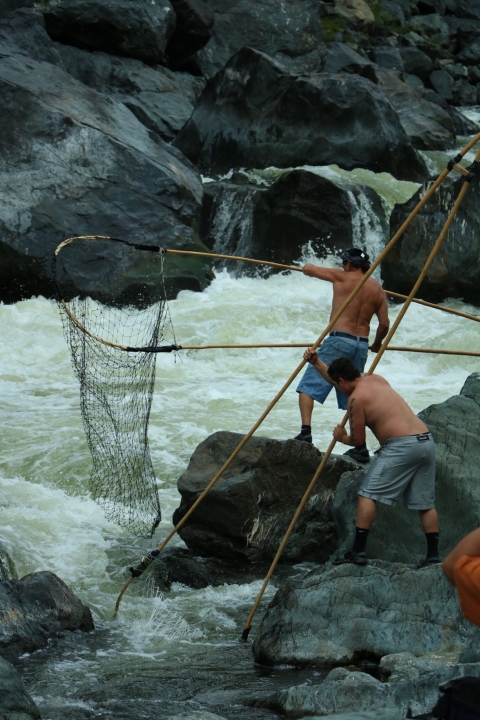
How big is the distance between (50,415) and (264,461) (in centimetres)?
349

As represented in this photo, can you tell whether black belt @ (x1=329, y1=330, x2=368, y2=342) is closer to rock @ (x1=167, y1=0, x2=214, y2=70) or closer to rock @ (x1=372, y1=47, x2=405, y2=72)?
rock @ (x1=167, y1=0, x2=214, y2=70)

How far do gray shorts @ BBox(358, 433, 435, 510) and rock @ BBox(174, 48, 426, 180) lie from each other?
13.8m

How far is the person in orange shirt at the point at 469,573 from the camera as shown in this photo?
8.31 feet

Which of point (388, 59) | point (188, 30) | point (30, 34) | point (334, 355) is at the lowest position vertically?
point (334, 355)

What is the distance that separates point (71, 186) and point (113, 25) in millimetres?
7864

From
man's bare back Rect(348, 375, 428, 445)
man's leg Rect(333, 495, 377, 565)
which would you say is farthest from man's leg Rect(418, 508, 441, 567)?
man's bare back Rect(348, 375, 428, 445)

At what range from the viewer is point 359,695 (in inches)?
164

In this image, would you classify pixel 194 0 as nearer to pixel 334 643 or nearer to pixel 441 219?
pixel 441 219

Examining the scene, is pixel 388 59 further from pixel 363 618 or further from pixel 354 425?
pixel 363 618

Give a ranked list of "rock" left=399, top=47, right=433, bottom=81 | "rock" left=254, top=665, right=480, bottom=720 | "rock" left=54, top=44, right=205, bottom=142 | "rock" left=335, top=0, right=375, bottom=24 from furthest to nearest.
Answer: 1. "rock" left=335, top=0, right=375, bottom=24
2. "rock" left=399, top=47, right=433, bottom=81
3. "rock" left=54, top=44, right=205, bottom=142
4. "rock" left=254, top=665, right=480, bottom=720

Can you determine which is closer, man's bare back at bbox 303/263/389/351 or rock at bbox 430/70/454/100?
man's bare back at bbox 303/263/389/351

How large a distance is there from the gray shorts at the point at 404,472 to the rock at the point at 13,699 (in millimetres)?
1972

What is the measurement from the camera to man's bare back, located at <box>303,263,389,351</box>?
6.89m

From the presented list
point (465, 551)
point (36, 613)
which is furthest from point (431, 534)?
point (465, 551)
